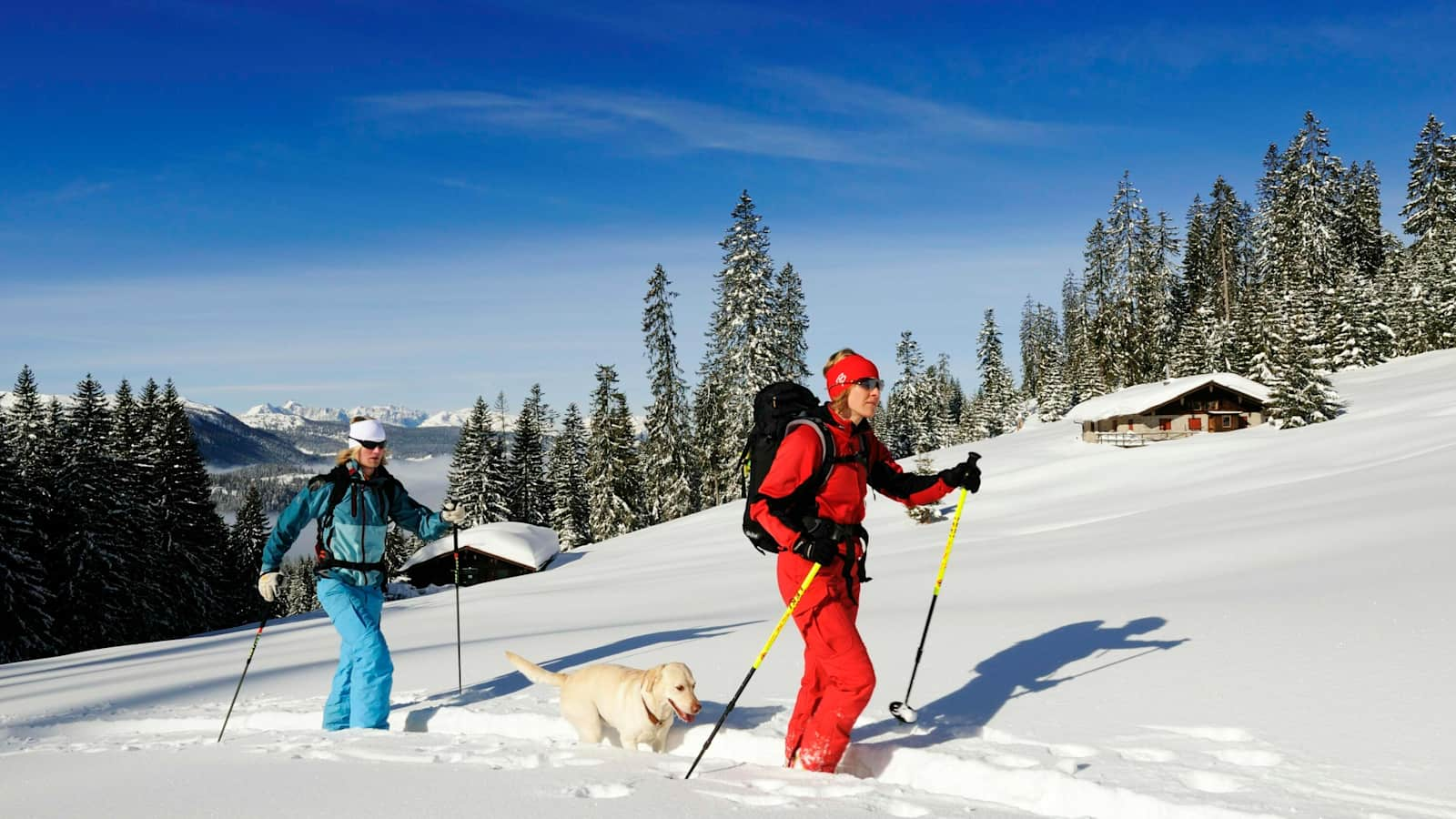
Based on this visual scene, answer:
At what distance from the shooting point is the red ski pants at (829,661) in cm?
464

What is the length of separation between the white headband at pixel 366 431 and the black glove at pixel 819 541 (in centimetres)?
367

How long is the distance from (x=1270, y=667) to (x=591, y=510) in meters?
46.4

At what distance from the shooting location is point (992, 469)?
39031mm

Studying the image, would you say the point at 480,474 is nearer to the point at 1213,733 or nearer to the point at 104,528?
the point at 104,528

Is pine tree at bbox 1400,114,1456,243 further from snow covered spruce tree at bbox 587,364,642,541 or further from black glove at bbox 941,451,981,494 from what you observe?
black glove at bbox 941,451,981,494

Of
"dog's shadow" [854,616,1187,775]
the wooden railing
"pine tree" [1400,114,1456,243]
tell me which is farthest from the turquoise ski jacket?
"pine tree" [1400,114,1456,243]

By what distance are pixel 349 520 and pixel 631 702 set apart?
280 cm

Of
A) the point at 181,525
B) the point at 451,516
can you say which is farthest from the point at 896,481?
the point at 181,525

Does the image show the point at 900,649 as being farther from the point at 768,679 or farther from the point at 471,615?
the point at 471,615

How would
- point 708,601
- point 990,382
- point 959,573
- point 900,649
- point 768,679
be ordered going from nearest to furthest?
point 768,679
point 900,649
point 959,573
point 708,601
point 990,382

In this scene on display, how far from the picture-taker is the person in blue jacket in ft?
20.4

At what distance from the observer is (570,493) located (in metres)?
55.2

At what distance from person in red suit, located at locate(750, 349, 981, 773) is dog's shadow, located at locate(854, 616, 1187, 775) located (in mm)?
396

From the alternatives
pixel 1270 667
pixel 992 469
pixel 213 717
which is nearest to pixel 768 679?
pixel 1270 667
